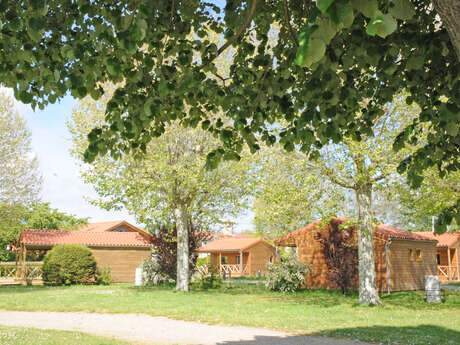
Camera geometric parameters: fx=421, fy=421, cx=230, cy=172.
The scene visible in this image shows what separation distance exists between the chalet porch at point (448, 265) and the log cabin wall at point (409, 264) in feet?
38.9

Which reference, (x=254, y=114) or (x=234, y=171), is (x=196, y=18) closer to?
(x=254, y=114)

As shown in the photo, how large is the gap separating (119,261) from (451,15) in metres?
32.5

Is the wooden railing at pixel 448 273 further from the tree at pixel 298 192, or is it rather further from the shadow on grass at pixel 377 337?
the shadow on grass at pixel 377 337

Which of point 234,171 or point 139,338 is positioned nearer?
point 139,338

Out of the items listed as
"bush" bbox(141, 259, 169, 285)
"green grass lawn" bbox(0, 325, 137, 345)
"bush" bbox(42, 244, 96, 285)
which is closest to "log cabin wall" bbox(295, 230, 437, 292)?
"bush" bbox(141, 259, 169, 285)

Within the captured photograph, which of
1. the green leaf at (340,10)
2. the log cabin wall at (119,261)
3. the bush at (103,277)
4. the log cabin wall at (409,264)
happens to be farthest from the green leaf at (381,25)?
the log cabin wall at (119,261)

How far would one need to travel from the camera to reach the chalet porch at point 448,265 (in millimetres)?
36781

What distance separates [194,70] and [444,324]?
9665 mm

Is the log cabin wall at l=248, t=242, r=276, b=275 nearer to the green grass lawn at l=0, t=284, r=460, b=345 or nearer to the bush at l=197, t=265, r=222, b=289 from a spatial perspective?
the bush at l=197, t=265, r=222, b=289

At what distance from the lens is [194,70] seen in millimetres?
4980

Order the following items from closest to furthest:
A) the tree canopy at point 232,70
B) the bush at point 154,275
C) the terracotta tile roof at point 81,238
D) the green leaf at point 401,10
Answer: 1. the green leaf at point 401,10
2. the tree canopy at point 232,70
3. the bush at point 154,275
4. the terracotta tile roof at point 81,238

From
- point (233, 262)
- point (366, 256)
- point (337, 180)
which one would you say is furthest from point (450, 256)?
point (337, 180)

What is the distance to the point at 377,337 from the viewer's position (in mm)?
8820

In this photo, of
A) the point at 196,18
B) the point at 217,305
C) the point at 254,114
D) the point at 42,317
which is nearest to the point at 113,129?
the point at 254,114
